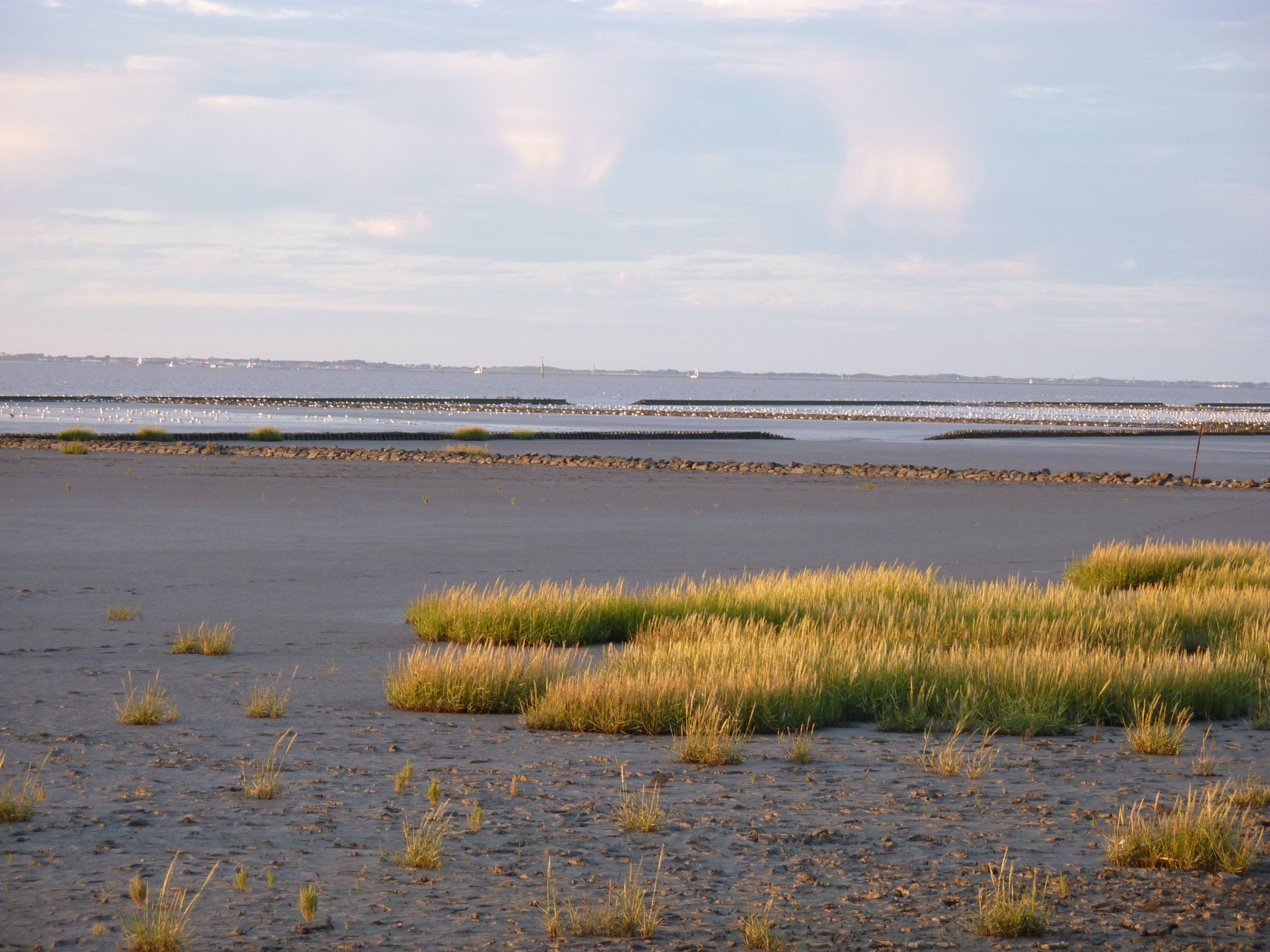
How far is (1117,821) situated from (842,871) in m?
1.67

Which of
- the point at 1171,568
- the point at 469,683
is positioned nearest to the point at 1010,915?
the point at 469,683

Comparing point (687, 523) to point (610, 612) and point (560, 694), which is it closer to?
point (610, 612)

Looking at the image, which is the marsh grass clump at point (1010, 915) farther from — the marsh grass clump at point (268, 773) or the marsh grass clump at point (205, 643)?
the marsh grass clump at point (205, 643)

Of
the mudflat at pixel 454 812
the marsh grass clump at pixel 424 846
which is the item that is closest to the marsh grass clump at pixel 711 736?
the mudflat at pixel 454 812

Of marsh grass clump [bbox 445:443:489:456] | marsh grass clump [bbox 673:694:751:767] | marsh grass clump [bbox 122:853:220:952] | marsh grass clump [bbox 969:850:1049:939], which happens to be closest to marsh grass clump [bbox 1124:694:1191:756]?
marsh grass clump [bbox 673:694:751:767]

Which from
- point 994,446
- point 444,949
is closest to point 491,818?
point 444,949

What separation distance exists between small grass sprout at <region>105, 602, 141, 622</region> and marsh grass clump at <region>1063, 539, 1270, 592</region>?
32.6ft

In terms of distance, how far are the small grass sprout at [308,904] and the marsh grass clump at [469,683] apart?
3.89 metres

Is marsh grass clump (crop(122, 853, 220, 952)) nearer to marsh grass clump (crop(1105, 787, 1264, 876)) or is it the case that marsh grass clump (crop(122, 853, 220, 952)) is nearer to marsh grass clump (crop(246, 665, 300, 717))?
marsh grass clump (crop(246, 665, 300, 717))

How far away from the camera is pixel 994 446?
61.6 meters

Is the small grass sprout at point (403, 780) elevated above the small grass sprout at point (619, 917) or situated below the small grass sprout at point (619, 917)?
below

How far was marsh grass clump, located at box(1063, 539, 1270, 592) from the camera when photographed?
16.1 metres

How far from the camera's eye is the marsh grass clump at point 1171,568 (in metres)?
16.1

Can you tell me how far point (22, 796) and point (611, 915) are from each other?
10.1 ft
